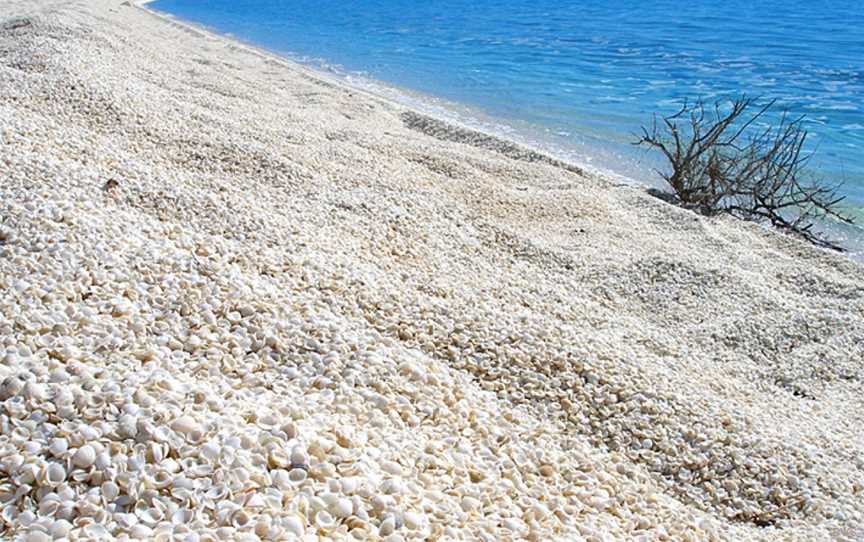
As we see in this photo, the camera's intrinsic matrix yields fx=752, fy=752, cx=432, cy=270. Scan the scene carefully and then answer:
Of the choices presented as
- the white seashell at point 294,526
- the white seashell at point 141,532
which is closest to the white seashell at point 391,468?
the white seashell at point 294,526

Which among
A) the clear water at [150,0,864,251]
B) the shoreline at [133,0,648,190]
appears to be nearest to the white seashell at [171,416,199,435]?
the shoreline at [133,0,648,190]

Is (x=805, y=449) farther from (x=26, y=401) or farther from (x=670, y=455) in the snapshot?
(x=26, y=401)

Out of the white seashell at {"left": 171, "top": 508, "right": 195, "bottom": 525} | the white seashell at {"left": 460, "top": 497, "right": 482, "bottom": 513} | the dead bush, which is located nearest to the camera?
the white seashell at {"left": 171, "top": 508, "right": 195, "bottom": 525}

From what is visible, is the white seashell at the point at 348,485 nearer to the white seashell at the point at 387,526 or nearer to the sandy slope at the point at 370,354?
the sandy slope at the point at 370,354

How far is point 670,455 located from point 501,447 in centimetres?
116

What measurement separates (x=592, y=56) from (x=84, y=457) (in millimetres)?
25409

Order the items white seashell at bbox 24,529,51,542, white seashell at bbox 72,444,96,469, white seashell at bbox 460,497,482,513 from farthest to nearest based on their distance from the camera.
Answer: white seashell at bbox 460,497,482,513 → white seashell at bbox 72,444,96,469 → white seashell at bbox 24,529,51,542

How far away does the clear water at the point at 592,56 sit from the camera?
17.0 meters

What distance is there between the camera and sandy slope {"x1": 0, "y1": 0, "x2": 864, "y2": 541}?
3.02 m

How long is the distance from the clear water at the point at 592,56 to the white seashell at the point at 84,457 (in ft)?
39.7

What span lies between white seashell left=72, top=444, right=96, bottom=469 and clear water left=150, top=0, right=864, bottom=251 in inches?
477

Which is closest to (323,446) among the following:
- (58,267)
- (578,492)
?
(578,492)

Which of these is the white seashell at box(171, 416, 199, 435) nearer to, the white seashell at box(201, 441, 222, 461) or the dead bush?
the white seashell at box(201, 441, 222, 461)

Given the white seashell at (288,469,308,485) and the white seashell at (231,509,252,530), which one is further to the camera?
the white seashell at (288,469,308,485)
